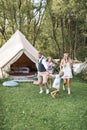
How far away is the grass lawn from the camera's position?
41.6 feet

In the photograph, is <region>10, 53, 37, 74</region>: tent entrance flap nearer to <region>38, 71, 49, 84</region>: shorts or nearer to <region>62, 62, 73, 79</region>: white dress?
<region>38, 71, 49, 84</region>: shorts

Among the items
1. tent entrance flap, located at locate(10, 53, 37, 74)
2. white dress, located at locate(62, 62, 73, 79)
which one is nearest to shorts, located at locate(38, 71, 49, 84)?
white dress, located at locate(62, 62, 73, 79)

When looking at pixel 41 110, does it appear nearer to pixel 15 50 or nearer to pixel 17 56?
pixel 17 56

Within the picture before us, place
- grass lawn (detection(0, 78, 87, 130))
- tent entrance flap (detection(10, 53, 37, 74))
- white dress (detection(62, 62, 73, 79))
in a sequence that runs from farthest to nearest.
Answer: tent entrance flap (detection(10, 53, 37, 74)) < white dress (detection(62, 62, 73, 79)) < grass lawn (detection(0, 78, 87, 130))

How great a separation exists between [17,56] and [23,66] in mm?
4050

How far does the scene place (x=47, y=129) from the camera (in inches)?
482

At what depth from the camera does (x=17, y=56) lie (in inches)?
956

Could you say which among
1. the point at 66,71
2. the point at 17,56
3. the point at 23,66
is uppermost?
the point at 66,71

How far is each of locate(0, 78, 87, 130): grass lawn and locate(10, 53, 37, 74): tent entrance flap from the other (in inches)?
308

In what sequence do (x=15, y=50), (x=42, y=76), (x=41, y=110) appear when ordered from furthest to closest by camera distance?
(x=15, y=50) → (x=42, y=76) → (x=41, y=110)

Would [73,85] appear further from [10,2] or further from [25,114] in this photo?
[10,2]

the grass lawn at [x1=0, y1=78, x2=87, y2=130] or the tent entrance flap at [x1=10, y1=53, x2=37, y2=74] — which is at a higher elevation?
the grass lawn at [x1=0, y1=78, x2=87, y2=130]

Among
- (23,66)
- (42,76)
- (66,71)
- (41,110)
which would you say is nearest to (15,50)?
(23,66)

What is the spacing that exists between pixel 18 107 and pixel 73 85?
658cm
